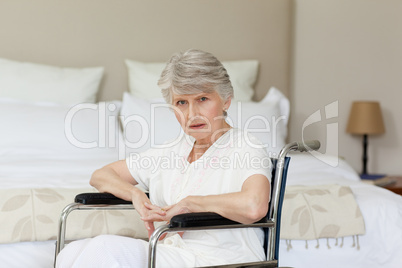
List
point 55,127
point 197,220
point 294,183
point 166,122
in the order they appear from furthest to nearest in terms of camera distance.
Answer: point 166,122 < point 55,127 < point 294,183 < point 197,220

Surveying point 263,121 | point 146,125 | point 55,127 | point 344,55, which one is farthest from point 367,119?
point 55,127

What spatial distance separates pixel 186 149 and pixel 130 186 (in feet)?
0.76

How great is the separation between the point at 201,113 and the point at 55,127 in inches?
67.9

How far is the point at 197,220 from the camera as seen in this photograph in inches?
63.9

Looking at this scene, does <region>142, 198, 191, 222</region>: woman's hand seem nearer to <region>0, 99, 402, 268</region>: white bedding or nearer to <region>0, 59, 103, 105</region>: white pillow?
<region>0, 99, 402, 268</region>: white bedding

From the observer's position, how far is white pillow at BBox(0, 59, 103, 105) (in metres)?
3.71

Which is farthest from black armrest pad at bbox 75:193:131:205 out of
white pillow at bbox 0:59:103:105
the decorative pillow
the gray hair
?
white pillow at bbox 0:59:103:105

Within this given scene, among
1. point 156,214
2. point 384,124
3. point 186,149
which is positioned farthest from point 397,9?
point 156,214

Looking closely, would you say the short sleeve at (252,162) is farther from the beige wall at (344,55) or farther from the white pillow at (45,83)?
the beige wall at (344,55)

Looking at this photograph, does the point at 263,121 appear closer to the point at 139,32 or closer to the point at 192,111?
the point at 139,32

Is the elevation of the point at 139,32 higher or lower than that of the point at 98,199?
higher

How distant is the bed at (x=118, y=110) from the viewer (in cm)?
238

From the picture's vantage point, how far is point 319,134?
178 inches

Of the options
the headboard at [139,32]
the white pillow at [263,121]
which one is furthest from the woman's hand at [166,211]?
the headboard at [139,32]
